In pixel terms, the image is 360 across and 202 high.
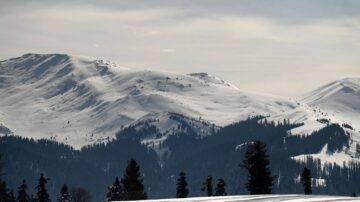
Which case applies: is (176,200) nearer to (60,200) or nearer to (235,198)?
(235,198)

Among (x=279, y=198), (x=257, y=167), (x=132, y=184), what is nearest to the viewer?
(x=279, y=198)

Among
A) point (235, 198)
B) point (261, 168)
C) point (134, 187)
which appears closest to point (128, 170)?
point (134, 187)

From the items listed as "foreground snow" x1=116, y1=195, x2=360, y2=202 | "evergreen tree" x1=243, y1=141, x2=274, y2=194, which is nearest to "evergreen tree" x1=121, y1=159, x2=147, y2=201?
"evergreen tree" x1=243, y1=141, x2=274, y2=194

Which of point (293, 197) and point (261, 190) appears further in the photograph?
point (261, 190)

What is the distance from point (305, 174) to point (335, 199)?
109360 mm

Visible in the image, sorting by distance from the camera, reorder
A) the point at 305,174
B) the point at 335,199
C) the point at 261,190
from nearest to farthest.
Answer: the point at 335,199
the point at 261,190
the point at 305,174

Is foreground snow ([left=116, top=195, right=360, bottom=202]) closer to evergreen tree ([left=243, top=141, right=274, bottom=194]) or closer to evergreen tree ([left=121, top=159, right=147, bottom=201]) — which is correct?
evergreen tree ([left=243, top=141, right=274, bottom=194])

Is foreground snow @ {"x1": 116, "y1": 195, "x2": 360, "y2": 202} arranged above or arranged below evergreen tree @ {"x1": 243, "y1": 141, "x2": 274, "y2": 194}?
below

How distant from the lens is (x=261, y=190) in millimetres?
108500

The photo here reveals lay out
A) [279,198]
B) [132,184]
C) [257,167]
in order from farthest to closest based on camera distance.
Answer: [132,184] → [257,167] → [279,198]

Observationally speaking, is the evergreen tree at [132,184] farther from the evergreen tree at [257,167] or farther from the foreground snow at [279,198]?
the foreground snow at [279,198]

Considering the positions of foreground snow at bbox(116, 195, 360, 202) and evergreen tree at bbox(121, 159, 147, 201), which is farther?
evergreen tree at bbox(121, 159, 147, 201)

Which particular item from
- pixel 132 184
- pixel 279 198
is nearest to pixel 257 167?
pixel 132 184

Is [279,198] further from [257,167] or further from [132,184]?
[132,184]
